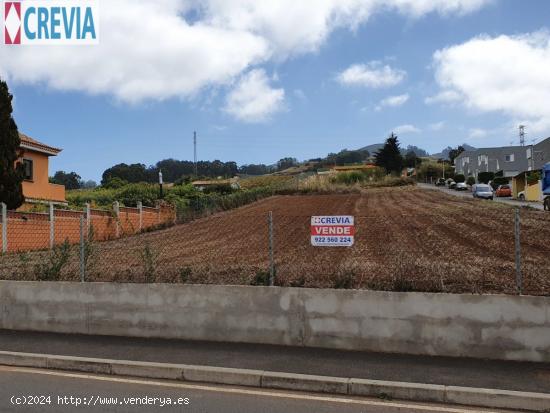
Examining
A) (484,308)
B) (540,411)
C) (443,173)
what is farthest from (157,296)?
(443,173)

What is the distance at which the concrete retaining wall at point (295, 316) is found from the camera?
684cm

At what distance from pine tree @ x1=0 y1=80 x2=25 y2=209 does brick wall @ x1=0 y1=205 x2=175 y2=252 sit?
1.30 m

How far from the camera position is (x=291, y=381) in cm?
604

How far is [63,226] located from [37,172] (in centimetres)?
1144

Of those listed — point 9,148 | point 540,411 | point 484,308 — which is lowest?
point 540,411

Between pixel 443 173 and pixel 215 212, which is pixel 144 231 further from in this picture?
pixel 443 173

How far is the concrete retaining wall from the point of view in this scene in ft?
22.4

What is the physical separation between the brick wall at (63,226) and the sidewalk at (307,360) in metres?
6.28

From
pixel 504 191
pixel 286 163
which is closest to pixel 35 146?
pixel 504 191

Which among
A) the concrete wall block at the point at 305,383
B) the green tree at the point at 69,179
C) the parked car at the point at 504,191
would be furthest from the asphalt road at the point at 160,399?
the green tree at the point at 69,179

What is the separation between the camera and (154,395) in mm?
5762

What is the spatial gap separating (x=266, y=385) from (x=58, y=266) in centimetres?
512

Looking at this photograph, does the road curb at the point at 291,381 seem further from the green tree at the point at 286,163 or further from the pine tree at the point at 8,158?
the green tree at the point at 286,163

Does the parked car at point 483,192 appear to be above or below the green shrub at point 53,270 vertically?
above
